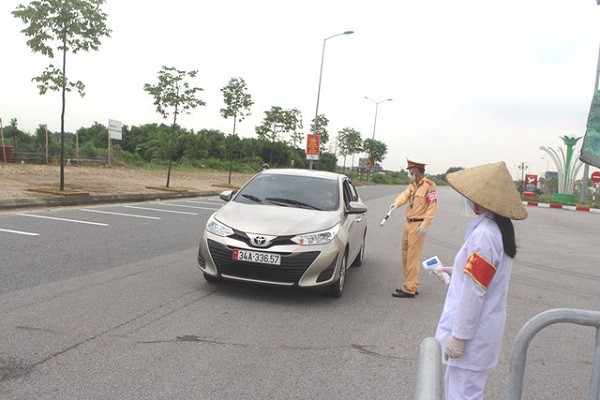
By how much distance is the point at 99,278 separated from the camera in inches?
256

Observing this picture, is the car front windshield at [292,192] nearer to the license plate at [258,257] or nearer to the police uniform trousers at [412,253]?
the police uniform trousers at [412,253]

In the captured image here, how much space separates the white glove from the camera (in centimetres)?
272

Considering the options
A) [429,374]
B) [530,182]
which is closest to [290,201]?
[429,374]

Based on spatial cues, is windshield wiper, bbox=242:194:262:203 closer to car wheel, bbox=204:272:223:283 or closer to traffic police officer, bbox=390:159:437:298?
car wheel, bbox=204:272:223:283

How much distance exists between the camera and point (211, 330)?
4.88 m

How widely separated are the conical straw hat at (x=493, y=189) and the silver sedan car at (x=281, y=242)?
3.06m

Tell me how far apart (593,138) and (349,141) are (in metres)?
65.6

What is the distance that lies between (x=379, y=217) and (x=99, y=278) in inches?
491

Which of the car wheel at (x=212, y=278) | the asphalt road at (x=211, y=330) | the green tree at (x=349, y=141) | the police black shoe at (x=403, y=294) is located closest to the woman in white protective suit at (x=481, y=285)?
the asphalt road at (x=211, y=330)

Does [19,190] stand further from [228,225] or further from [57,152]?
[57,152]

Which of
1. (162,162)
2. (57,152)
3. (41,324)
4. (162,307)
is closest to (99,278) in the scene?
(162,307)

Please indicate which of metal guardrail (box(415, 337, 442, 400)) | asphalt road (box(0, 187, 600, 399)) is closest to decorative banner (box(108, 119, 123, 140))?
asphalt road (box(0, 187, 600, 399))

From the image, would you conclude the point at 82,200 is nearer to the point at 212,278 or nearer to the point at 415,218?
the point at 212,278

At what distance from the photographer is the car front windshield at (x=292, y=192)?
690cm
